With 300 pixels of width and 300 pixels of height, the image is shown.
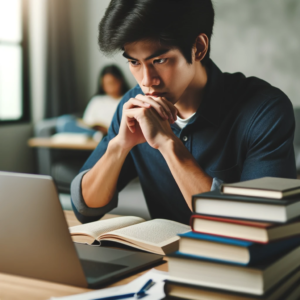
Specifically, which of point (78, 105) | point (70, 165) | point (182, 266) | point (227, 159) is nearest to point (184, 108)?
point (227, 159)

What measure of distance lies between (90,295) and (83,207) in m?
0.63

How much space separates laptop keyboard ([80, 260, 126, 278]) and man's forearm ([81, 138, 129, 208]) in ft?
1.57

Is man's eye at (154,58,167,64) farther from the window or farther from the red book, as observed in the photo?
the window

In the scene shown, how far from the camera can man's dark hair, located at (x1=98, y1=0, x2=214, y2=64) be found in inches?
45.6

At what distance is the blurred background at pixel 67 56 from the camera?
4562mm

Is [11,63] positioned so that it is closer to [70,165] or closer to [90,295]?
[70,165]

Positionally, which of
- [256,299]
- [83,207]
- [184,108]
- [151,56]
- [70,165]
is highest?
[151,56]

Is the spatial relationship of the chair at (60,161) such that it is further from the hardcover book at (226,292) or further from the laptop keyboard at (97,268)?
the hardcover book at (226,292)

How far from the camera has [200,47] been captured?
132 cm

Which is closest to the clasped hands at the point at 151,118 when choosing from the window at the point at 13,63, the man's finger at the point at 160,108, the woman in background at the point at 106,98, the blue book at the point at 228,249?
the man's finger at the point at 160,108

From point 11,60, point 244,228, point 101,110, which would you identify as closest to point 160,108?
point 244,228

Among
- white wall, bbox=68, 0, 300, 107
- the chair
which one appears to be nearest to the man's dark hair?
the chair

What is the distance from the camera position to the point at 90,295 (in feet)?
2.28

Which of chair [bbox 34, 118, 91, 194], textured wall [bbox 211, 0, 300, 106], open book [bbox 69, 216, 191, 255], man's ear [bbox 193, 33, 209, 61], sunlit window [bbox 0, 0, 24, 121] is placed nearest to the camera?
open book [bbox 69, 216, 191, 255]
